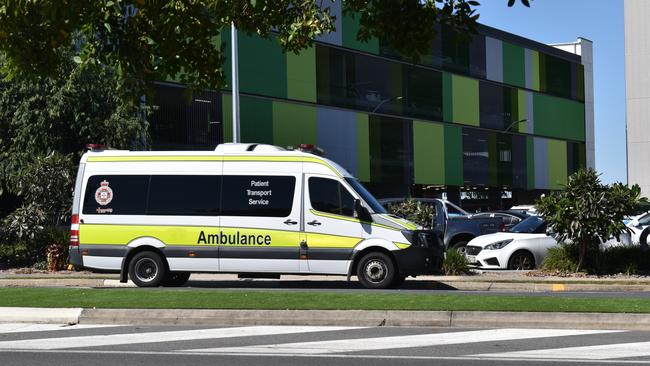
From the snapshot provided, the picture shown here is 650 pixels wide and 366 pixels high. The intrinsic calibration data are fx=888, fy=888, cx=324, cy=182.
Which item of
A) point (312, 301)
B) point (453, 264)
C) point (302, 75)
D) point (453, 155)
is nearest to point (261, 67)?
point (302, 75)

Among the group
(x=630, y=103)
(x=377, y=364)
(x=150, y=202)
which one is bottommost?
(x=377, y=364)

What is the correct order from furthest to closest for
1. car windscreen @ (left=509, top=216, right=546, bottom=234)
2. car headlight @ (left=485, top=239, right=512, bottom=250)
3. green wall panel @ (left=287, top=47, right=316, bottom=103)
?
1. green wall panel @ (left=287, top=47, right=316, bottom=103)
2. car windscreen @ (left=509, top=216, right=546, bottom=234)
3. car headlight @ (left=485, top=239, right=512, bottom=250)

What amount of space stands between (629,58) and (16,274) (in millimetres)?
28318

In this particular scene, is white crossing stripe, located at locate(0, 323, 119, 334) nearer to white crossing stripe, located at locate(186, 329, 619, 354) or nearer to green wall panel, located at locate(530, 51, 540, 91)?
white crossing stripe, located at locate(186, 329, 619, 354)

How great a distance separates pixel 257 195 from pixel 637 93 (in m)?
26.7

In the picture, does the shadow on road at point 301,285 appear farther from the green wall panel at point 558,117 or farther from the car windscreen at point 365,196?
the green wall panel at point 558,117

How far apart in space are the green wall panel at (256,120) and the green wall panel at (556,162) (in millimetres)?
28185

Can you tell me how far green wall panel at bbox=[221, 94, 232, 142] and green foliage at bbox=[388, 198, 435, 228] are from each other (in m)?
18.4

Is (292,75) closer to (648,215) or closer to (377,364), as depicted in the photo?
(648,215)

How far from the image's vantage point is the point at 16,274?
20031 millimetres

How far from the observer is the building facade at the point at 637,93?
38062mm


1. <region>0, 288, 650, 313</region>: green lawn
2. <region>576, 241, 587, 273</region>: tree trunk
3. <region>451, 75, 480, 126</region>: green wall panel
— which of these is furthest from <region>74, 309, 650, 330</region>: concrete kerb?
<region>451, 75, 480, 126</region>: green wall panel

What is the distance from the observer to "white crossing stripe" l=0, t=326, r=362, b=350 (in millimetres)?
9758

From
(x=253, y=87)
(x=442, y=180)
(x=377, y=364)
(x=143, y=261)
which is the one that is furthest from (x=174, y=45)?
(x=442, y=180)
